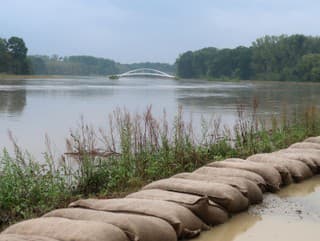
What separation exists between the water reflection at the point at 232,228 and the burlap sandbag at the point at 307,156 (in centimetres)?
195

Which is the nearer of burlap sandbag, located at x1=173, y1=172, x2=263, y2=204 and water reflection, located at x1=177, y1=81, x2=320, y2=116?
burlap sandbag, located at x1=173, y1=172, x2=263, y2=204

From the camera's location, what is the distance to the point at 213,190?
4879mm

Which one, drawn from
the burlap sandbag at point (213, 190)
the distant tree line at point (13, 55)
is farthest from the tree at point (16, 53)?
the burlap sandbag at point (213, 190)

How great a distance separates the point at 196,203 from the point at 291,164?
238 cm

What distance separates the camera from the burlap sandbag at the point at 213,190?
15.9ft

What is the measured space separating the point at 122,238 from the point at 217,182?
1725 mm

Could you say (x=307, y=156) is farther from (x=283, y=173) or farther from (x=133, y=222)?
(x=133, y=222)

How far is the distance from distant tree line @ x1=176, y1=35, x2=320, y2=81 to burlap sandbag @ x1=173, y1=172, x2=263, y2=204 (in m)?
75.5

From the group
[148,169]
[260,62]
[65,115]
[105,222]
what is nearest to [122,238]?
[105,222]

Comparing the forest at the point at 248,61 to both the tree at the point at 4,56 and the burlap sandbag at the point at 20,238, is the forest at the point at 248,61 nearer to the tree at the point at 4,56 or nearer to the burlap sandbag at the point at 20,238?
the tree at the point at 4,56

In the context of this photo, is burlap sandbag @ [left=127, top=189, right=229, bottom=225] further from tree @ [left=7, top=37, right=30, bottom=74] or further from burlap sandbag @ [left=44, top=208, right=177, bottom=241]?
tree @ [left=7, top=37, right=30, bottom=74]

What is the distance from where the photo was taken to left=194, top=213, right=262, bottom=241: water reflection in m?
4.46

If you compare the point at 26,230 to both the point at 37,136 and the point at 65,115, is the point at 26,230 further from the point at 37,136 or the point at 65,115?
the point at 65,115

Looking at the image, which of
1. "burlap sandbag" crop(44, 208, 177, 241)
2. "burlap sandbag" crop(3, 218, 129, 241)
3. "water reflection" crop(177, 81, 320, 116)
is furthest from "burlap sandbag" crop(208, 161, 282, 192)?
"water reflection" crop(177, 81, 320, 116)
